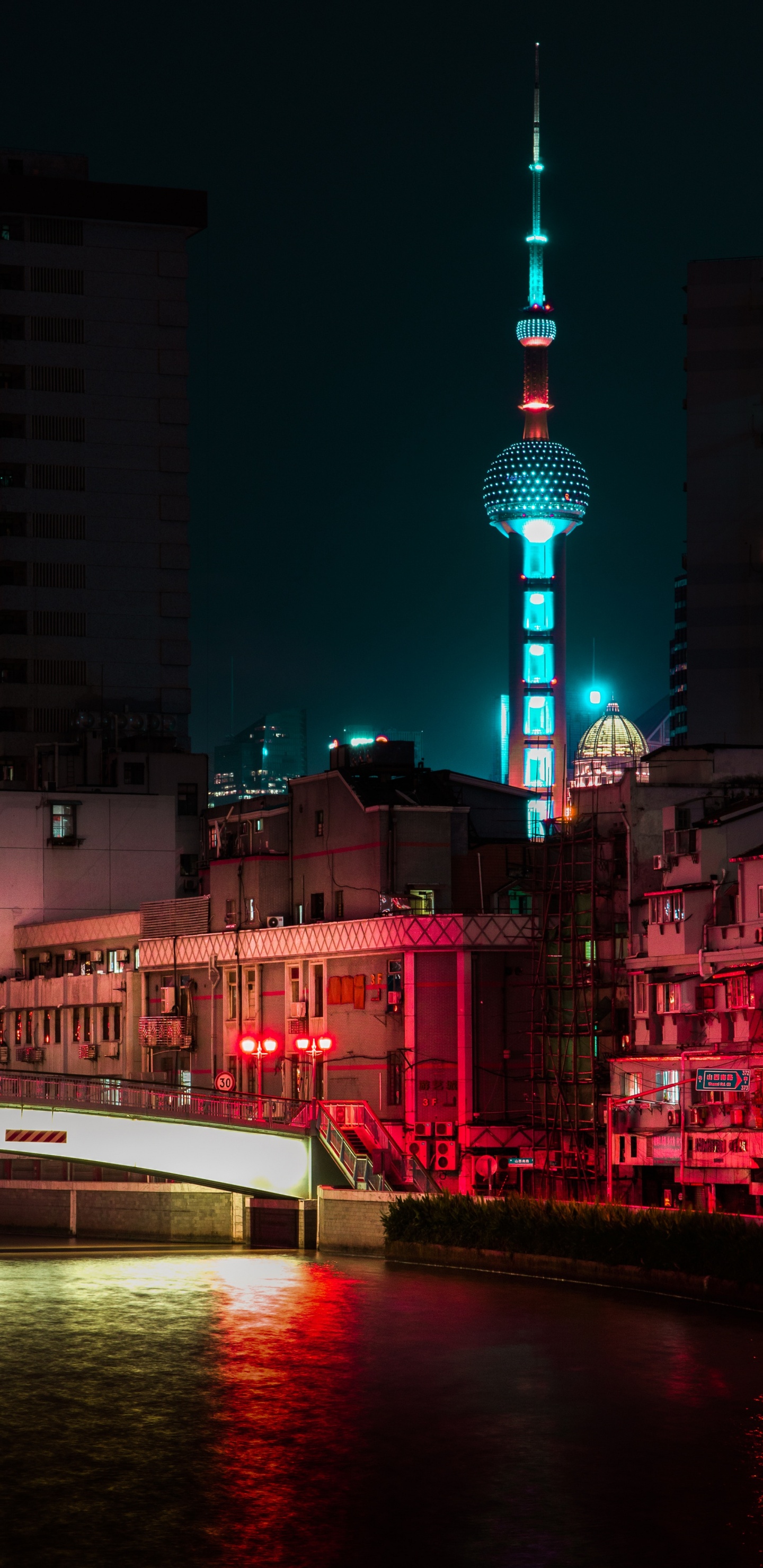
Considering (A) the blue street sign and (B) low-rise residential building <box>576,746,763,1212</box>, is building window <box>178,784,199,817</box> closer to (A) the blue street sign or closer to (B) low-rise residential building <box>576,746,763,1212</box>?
(B) low-rise residential building <box>576,746,763,1212</box>

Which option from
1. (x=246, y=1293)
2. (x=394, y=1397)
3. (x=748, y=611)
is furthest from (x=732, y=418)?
(x=394, y=1397)

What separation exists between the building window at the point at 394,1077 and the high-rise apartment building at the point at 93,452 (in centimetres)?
6374

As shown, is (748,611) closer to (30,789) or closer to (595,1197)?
(30,789)

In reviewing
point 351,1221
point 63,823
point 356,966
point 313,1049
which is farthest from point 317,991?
point 63,823

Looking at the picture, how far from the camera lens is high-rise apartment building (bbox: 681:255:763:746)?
115m

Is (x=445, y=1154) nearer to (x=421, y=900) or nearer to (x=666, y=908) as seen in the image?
(x=421, y=900)

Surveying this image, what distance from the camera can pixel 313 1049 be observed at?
249ft

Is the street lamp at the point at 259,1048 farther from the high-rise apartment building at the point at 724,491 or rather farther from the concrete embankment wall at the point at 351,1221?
the high-rise apartment building at the point at 724,491

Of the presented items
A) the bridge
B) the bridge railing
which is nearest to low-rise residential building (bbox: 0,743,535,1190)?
the bridge

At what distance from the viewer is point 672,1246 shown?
180ft

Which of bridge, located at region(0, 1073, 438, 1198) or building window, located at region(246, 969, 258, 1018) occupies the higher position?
building window, located at region(246, 969, 258, 1018)

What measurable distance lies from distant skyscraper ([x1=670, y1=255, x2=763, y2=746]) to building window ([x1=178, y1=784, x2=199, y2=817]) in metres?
29.4

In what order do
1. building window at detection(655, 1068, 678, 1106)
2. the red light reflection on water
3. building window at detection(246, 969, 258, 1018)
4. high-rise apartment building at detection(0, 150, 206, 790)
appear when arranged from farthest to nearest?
high-rise apartment building at detection(0, 150, 206, 790)
building window at detection(246, 969, 258, 1018)
building window at detection(655, 1068, 678, 1106)
the red light reflection on water

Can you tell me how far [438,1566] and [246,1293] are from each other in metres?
30.1
